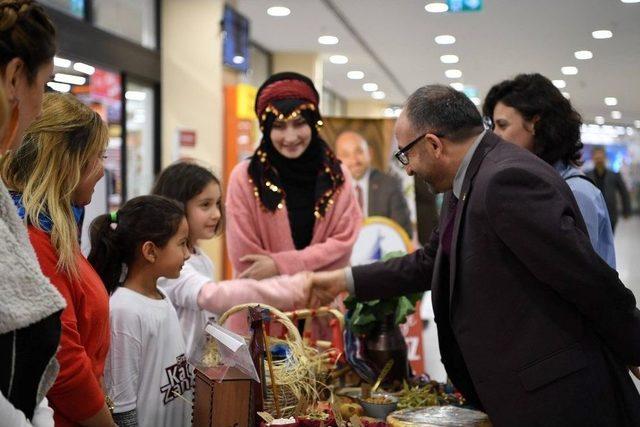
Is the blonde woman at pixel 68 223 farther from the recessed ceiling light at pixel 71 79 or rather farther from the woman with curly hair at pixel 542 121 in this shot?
the recessed ceiling light at pixel 71 79

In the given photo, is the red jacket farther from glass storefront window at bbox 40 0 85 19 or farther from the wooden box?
glass storefront window at bbox 40 0 85 19

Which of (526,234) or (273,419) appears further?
Answer: (273,419)

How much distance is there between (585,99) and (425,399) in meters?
13.5

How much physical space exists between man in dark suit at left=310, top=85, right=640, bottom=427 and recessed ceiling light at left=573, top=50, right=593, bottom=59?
8.98 metres

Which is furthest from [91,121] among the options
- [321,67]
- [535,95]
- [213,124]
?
[321,67]

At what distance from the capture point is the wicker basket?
2.13m

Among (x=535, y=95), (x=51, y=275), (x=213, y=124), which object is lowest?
(x=51, y=275)

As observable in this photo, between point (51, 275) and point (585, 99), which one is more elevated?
point (585, 99)

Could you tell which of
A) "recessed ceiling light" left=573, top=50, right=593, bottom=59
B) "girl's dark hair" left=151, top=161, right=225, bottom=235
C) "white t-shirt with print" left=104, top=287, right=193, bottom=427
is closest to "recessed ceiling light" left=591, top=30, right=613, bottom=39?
"recessed ceiling light" left=573, top=50, right=593, bottom=59

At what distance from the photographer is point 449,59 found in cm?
1184

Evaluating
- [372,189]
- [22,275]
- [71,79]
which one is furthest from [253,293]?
[71,79]

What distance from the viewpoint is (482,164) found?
6.50 ft

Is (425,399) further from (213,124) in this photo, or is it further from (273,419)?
(213,124)

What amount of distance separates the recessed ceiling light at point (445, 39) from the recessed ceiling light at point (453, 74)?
8.06ft
